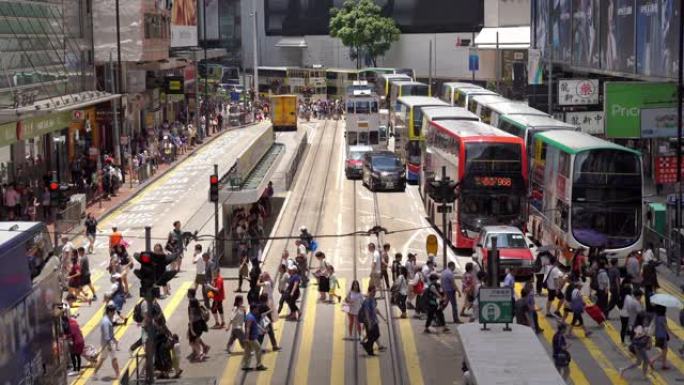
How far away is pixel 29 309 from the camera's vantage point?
18.7 meters

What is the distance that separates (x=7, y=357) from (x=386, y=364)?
974cm

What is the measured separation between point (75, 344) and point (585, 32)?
141ft

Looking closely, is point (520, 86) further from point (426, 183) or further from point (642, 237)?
point (642, 237)

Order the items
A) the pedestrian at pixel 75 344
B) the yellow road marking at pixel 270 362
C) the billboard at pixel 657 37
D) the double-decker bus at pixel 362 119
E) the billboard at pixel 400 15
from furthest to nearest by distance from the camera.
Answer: the billboard at pixel 400 15 < the double-decker bus at pixel 362 119 < the billboard at pixel 657 37 < the yellow road marking at pixel 270 362 < the pedestrian at pixel 75 344

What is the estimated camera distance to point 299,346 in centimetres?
2684

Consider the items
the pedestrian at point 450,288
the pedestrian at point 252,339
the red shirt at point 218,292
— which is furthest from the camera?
the pedestrian at point 450,288

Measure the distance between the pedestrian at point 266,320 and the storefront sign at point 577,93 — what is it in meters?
29.1

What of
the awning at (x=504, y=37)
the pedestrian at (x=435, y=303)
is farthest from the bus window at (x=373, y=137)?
the pedestrian at (x=435, y=303)

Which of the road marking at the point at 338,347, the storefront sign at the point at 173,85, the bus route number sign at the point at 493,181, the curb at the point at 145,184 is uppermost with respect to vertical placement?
the storefront sign at the point at 173,85

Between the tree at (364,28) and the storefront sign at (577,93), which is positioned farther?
the tree at (364,28)

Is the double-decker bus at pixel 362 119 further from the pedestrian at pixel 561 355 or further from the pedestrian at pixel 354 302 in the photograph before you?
the pedestrian at pixel 561 355

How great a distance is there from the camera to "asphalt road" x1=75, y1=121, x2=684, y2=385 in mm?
24328

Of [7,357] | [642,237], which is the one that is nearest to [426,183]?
[642,237]

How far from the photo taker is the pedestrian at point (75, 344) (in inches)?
923
